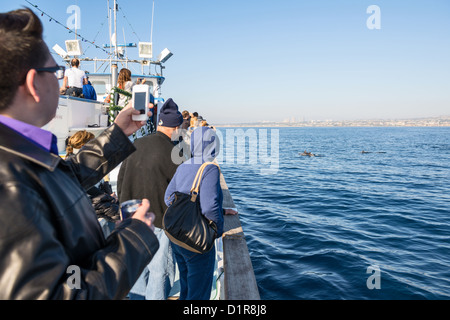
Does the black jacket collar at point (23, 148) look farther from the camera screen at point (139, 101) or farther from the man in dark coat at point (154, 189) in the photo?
Result: the man in dark coat at point (154, 189)

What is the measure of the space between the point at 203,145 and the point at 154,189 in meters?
0.85

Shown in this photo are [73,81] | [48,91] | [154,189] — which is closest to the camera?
[48,91]

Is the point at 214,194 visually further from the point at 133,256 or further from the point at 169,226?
the point at 133,256

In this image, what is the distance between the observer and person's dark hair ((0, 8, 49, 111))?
1004mm

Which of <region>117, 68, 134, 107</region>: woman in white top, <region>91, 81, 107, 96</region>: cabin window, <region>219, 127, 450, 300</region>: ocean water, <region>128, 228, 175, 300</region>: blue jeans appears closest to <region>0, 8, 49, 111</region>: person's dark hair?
<region>128, 228, 175, 300</region>: blue jeans

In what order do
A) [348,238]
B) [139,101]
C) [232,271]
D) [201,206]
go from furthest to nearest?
[348,238] < [232,271] < [201,206] < [139,101]

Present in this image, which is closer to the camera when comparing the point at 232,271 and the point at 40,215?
the point at 40,215

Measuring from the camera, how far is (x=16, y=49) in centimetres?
102

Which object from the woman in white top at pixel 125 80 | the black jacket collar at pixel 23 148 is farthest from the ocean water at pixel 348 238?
the black jacket collar at pixel 23 148

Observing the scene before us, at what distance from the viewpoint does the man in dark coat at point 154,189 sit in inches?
131

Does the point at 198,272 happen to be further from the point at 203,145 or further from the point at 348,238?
the point at 348,238

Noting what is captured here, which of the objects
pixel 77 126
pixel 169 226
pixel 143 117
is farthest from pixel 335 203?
pixel 143 117

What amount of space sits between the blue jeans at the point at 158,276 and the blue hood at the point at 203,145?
100 centimetres

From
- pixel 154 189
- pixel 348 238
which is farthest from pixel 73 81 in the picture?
pixel 348 238
